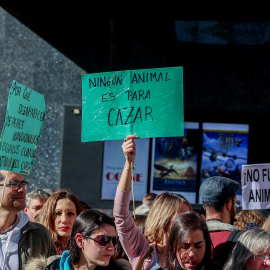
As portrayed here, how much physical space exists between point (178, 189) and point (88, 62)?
95.3 inches

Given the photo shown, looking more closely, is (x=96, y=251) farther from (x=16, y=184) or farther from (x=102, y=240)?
(x=16, y=184)

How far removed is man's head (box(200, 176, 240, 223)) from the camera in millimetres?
5156

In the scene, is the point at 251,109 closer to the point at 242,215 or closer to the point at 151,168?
the point at 151,168

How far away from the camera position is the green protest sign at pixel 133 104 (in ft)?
17.7

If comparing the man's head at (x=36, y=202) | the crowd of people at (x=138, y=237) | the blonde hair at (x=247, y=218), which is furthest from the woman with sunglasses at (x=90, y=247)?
the blonde hair at (x=247, y=218)

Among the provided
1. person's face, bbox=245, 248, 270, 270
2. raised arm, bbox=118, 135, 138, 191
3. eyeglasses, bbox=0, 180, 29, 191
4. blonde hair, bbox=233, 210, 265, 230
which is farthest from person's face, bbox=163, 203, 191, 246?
blonde hair, bbox=233, 210, 265, 230

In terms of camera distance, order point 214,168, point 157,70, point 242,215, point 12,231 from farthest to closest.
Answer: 1. point 214,168
2. point 242,215
3. point 157,70
4. point 12,231

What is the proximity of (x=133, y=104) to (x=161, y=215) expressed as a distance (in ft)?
2.95

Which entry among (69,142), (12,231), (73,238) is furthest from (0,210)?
(69,142)

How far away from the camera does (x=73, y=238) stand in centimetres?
433

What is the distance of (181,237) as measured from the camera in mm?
4438

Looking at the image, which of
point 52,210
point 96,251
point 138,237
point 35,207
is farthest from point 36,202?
point 96,251

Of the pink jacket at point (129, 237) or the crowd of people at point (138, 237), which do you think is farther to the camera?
the pink jacket at point (129, 237)

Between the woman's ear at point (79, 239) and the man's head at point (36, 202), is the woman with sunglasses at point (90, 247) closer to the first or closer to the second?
the woman's ear at point (79, 239)
